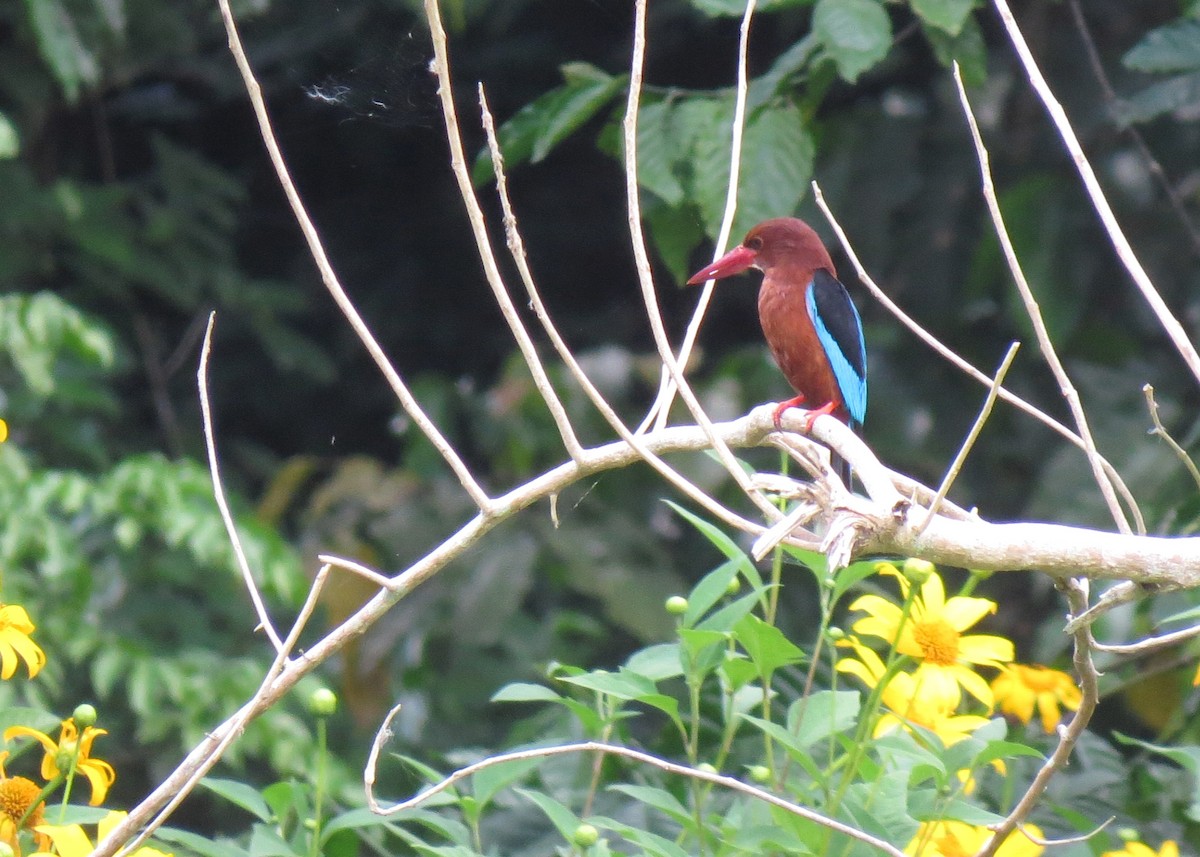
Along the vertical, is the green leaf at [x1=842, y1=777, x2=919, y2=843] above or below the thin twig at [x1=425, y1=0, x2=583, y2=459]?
below

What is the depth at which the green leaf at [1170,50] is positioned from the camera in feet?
8.56

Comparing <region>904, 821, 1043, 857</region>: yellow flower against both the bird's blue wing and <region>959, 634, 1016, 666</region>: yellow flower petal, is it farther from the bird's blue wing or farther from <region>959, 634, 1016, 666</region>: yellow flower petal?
the bird's blue wing

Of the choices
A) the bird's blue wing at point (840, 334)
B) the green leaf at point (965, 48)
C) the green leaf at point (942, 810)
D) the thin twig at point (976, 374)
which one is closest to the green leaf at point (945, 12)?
the green leaf at point (965, 48)

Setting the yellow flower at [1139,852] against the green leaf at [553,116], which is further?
the green leaf at [553,116]

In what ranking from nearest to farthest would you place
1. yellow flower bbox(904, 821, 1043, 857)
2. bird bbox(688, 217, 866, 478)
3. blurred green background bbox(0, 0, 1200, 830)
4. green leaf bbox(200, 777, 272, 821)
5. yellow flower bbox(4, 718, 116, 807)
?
yellow flower bbox(4, 718, 116, 807), green leaf bbox(200, 777, 272, 821), yellow flower bbox(904, 821, 1043, 857), bird bbox(688, 217, 866, 478), blurred green background bbox(0, 0, 1200, 830)

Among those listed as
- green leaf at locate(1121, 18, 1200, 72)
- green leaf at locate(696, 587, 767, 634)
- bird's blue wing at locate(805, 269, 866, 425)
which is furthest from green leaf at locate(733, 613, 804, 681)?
green leaf at locate(1121, 18, 1200, 72)

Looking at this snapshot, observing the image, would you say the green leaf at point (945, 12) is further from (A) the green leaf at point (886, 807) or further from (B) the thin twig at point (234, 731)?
(B) the thin twig at point (234, 731)

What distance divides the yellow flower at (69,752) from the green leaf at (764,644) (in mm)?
531

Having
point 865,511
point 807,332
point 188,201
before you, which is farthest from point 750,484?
point 188,201

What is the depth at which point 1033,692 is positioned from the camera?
6.01ft

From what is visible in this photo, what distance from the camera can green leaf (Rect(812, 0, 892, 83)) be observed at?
2.25 meters

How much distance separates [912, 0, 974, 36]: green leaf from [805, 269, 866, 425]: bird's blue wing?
0.58 metres

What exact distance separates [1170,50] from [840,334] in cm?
77

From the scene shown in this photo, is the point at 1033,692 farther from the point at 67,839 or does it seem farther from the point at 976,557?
the point at 67,839
